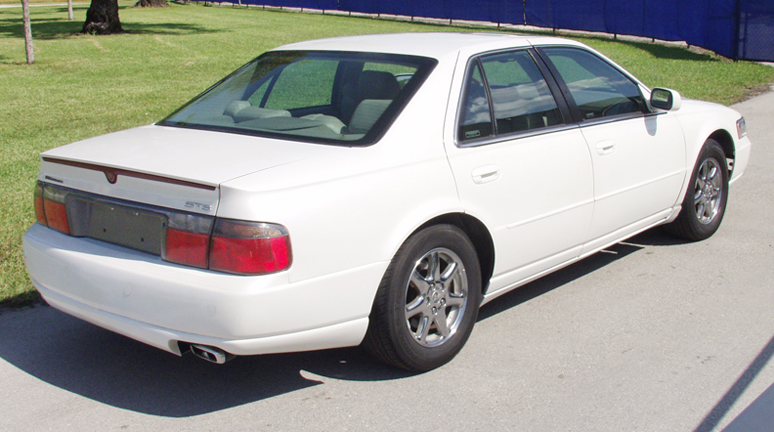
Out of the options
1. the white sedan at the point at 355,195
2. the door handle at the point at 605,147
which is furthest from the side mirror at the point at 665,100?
the door handle at the point at 605,147

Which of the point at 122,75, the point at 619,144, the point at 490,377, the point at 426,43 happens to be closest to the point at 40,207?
the point at 426,43

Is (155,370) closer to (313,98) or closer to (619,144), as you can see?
(313,98)

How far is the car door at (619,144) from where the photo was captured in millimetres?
4590

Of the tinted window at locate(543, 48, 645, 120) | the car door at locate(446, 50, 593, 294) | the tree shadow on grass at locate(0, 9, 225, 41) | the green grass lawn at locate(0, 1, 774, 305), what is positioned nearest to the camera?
the car door at locate(446, 50, 593, 294)

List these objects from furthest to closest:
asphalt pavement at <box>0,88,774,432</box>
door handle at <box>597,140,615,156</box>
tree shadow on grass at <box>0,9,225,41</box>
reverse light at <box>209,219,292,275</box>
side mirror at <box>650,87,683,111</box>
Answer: tree shadow on grass at <box>0,9,225,41</box> < side mirror at <box>650,87,683,111</box> < door handle at <box>597,140,615,156</box> < asphalt pavement at <box>0,88,774,432</box> < reverse light at <box>209,219,292,275</box>

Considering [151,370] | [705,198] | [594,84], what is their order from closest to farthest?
[151,370]
[594,84]
[705,198]

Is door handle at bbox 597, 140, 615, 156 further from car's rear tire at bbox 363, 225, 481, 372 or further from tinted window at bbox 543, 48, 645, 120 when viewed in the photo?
car's rear tire at bbox 363, 225, 481, 372

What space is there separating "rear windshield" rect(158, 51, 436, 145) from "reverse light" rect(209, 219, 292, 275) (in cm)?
74

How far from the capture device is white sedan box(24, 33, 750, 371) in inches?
122

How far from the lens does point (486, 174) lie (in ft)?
12.7

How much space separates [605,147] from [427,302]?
1.61 meters

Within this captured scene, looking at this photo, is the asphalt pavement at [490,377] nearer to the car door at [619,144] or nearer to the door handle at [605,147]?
the car door at [619,144]

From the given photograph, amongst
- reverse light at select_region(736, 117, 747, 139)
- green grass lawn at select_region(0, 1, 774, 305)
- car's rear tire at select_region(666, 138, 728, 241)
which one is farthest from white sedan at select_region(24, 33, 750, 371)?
green grass lawn at select_region(0, 1, 774, 305)

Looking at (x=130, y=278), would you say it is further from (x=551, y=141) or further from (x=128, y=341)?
(x=551, y=141)
